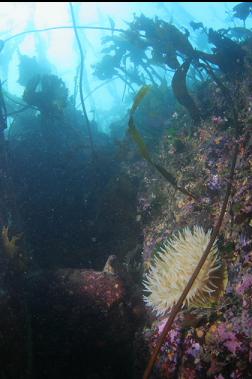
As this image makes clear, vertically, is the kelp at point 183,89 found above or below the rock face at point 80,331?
above

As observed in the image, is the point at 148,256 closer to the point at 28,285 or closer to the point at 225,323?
the point at 28,285

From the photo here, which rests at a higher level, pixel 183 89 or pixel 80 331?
pixel 183 89

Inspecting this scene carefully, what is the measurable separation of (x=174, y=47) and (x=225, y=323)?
706cm

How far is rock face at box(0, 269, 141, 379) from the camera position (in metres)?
3.96

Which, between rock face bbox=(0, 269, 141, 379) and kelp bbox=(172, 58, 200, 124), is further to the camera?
kelp bbox=(172, 58, 200, 124)

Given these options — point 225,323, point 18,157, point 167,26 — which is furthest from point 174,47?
point 225,323

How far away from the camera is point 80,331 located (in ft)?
13.0

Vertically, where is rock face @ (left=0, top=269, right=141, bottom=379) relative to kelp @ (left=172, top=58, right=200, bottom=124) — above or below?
below

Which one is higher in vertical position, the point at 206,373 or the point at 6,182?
the point at 6,182

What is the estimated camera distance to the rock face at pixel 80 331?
13.0ft

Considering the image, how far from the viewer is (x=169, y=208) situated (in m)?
5.14

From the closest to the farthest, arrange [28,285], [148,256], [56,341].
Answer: [56,341] → [28,285] → [148,256]

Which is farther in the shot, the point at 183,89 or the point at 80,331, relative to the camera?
the point at 183,89

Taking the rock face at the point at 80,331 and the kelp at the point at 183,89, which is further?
the kelp at the point at 183,89
